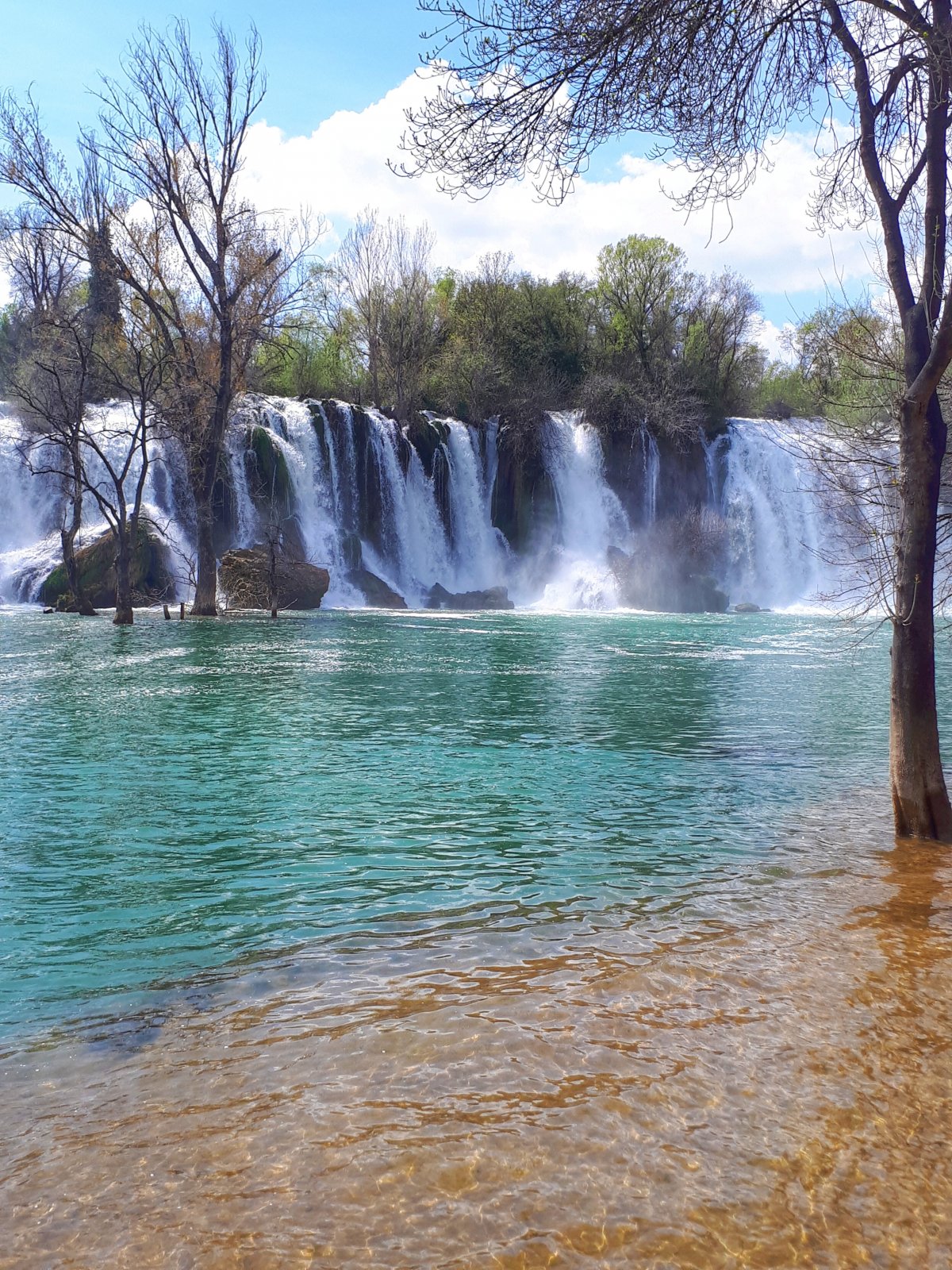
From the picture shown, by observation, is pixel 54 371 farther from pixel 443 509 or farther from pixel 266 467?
pixel 443 509

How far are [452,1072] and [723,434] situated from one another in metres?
43.4

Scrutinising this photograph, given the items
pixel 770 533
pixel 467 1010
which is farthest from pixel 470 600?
pixel 467 1010

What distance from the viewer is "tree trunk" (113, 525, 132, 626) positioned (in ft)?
74.8

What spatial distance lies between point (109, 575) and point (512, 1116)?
2848 cm

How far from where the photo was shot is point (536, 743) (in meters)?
9.94

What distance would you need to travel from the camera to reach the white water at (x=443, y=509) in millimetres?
31500

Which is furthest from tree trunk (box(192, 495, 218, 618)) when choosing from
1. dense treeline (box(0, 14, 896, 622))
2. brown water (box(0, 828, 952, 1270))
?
brown water (box(0, 828, 952, 1270))

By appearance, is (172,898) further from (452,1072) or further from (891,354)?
(891,354)

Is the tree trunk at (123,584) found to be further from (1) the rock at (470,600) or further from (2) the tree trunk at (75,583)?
(1) the rock at (470,600)

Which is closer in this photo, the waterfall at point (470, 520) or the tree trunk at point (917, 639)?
the tree trunk at point (917, 639)

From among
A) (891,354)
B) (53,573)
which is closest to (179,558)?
(53,573)

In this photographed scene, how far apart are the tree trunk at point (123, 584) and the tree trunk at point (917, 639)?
1984cm

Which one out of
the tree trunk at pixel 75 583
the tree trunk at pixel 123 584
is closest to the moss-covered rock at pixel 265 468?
the tree trunk at pixel 75 583

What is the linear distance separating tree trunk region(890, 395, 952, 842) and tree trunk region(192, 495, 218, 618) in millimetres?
21912
